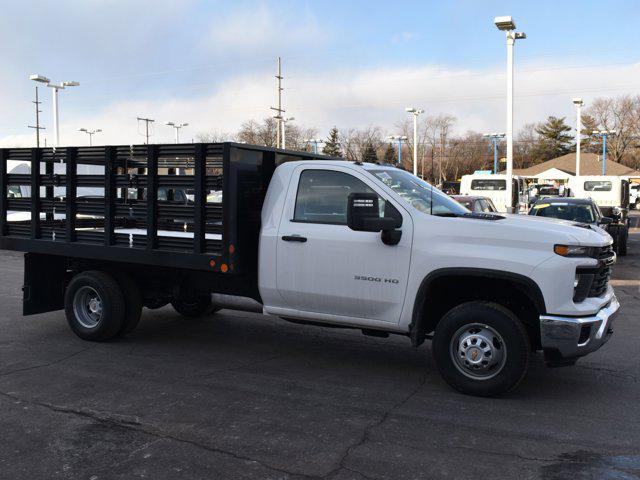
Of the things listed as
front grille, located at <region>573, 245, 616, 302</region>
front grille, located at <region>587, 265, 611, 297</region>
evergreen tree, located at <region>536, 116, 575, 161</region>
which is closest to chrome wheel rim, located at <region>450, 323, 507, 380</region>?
front grille, located at <region>573, 245, 616, 302</region>

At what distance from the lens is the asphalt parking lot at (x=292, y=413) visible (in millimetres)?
4113

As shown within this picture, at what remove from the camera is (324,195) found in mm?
6148

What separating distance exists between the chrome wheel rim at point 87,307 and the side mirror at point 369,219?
3.55m

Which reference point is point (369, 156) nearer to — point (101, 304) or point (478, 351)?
point (101, 304)

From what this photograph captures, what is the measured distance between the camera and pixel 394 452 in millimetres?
4297

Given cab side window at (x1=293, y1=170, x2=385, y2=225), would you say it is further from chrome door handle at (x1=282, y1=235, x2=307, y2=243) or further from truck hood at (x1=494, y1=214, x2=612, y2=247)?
truck hood at (x1=494, y1=214, x2=612, y2=247)

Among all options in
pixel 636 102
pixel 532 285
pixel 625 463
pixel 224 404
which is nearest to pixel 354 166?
pixel 532 285

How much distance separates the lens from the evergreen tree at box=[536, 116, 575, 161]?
106 meters

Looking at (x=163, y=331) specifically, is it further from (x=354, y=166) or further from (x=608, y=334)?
(x=608, y=334)

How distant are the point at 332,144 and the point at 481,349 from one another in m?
81.5

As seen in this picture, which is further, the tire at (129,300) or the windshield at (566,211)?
the windshield at (566,211)

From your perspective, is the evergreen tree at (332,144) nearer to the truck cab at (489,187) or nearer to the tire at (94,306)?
the truck cab at (489,187)

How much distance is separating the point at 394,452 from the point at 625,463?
1.50m

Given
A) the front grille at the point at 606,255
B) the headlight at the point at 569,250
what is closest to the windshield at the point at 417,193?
the headlight at the point at 569,250
